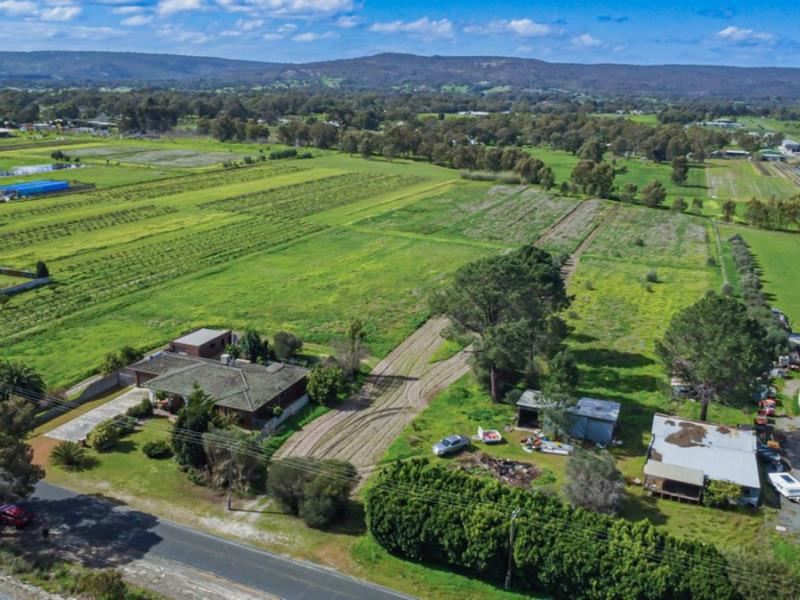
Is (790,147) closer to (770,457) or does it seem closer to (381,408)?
(770,457)

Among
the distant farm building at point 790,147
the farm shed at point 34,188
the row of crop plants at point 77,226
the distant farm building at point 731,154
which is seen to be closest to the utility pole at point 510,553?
the row of crop plants at point 77,226

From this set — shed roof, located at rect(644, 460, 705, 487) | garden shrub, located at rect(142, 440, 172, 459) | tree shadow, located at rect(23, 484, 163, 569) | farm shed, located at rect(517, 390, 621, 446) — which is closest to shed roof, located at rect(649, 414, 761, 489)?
shed roof, located at rect(644, 460, 705, 487)

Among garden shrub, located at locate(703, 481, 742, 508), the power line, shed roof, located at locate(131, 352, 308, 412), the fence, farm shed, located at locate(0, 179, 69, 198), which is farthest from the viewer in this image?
farm shed, located at locate(0, 179, 69, 198)

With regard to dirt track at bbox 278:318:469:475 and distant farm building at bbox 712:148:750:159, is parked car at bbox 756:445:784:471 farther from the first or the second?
distant farm building at bbox 712:148:750:159

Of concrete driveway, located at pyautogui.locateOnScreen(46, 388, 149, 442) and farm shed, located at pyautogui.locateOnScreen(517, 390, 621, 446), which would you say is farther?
farm shed, located at pyautogui.locateOnScreen(517, 390, 621, 446)

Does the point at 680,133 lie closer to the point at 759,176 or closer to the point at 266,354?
the point at 759,176

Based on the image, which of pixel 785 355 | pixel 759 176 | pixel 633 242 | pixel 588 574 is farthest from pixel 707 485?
pixel 759 176
